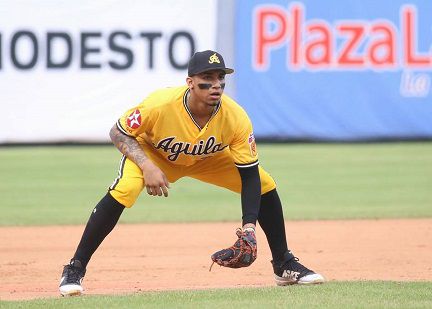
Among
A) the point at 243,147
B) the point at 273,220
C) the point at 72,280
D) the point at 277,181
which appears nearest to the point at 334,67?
Result: the point at 277,181

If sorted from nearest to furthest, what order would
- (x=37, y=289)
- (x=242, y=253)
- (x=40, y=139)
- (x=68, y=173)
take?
(x=242, y=253) → (x=37, y=289) → (x=68, y=173) → (x=40, y=139)

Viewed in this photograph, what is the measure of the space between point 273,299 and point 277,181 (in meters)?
7.31

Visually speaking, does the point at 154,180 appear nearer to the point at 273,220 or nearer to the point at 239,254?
the point at 239,254

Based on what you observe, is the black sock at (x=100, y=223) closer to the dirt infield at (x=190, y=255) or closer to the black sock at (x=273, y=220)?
the dirt infield at (x=190, y=255)

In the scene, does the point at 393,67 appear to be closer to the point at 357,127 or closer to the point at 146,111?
the point at 357,127

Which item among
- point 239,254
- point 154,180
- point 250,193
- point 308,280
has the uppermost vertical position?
point 154,180

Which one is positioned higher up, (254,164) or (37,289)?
(254,164)

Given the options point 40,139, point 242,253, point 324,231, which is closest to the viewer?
point 242,253

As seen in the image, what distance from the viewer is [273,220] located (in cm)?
664

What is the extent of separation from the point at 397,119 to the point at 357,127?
2.25 ft

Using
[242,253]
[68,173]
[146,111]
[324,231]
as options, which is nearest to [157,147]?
[146,111]

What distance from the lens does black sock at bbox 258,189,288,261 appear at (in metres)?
6.61

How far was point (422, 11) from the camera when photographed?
17281mm

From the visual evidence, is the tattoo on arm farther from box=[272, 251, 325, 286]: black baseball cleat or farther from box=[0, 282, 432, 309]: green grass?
box=[272, 251, 325, 286]: black baseball cleat
